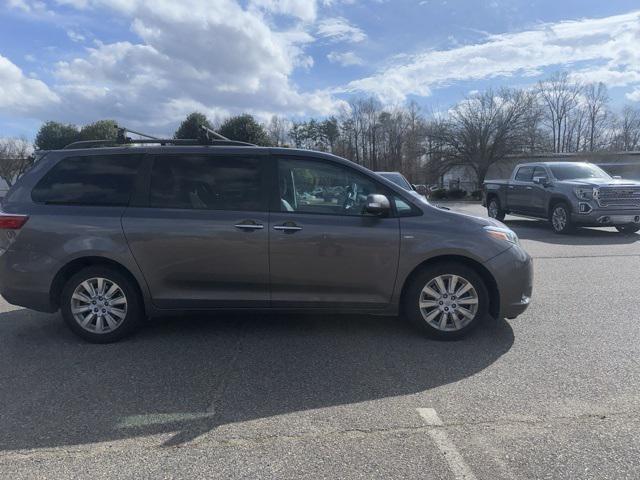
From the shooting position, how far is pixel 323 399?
354 centimetres

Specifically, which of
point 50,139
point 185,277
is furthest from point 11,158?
point 185,277

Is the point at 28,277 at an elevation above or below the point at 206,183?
below

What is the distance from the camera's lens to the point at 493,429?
10.2 feet

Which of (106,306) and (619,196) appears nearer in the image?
(106,306)

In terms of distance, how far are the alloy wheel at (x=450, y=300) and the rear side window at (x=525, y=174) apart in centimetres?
1085

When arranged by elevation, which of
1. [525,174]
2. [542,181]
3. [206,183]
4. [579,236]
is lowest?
[579,236]

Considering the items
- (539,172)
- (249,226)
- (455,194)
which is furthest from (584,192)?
(455,194)

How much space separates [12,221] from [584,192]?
466 inches

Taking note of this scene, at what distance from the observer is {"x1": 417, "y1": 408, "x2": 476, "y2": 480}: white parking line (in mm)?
2666

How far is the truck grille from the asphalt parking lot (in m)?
7.06

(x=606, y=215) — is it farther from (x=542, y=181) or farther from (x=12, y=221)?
(x=12, y=221)

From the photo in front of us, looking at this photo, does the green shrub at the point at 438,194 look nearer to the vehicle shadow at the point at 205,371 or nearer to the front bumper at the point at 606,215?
the front bumper at the point at 606,215

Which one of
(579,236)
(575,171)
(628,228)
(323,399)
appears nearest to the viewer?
(323,399)

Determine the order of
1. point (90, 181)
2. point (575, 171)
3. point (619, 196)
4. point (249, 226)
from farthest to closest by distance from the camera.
Answer: point (575, 171)
point (619, 196)
point (90, 181)
point (249, 226)
